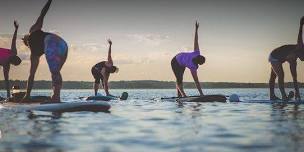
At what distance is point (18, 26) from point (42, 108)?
654cm

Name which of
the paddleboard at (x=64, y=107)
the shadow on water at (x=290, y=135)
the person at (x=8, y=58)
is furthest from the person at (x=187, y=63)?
the shadow on water at (x=290, y=135)

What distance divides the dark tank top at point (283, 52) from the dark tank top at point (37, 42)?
1125 centimetres

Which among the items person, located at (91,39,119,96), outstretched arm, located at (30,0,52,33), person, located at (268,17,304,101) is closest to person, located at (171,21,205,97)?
person, located at (268,17,304,101)

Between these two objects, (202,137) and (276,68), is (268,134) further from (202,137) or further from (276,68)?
(276,68)

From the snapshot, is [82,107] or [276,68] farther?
[276,68]

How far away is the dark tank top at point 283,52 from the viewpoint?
20406 mm

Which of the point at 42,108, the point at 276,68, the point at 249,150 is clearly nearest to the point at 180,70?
the point at 276,68

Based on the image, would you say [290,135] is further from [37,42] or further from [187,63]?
[187,63]

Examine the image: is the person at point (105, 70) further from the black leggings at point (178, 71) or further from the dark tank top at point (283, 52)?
the dark tank top at point (283, 52)

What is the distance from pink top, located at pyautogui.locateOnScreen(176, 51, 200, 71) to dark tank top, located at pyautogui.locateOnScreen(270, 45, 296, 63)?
4089mm

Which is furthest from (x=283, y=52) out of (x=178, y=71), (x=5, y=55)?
(x=5, y=55)

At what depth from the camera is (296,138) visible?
7867 mm

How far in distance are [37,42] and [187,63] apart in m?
10.1

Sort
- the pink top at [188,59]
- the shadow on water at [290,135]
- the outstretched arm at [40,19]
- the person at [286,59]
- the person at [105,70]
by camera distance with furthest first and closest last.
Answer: the person at [105,70] → the pink top at [188,59] → the person at [286,59] → the outstretched arm at [40,19] → the shadow on water at [290,135]
